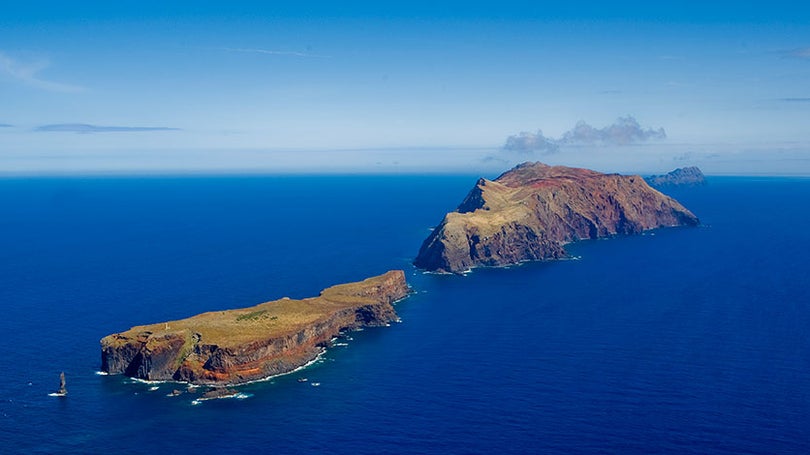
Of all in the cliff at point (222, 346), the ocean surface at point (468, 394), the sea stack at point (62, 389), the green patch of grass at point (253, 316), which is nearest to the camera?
the ocean surface at point (468, 394)

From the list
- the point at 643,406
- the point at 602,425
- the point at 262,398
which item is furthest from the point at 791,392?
the point at 262,398

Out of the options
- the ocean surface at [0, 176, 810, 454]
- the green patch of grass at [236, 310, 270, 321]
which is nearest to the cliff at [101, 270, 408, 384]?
the green patch of grass at [236, 310, 270, 321]

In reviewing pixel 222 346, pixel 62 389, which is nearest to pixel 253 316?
pixel 222 346

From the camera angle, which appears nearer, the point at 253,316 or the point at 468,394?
the point at 468,394

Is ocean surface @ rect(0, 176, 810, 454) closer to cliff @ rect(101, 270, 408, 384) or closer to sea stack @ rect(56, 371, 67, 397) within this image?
sea stack @ rect(56, 371, 67, 397)

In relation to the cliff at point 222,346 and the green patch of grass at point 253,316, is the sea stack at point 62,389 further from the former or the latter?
the green patch of grass at point 253,316

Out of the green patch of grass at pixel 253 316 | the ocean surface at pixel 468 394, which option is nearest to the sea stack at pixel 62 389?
the ocean surface at pixel 468 394

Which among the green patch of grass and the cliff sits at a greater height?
the green patch of grass

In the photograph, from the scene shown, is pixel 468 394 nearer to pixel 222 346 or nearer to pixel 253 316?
pixel 222 346
